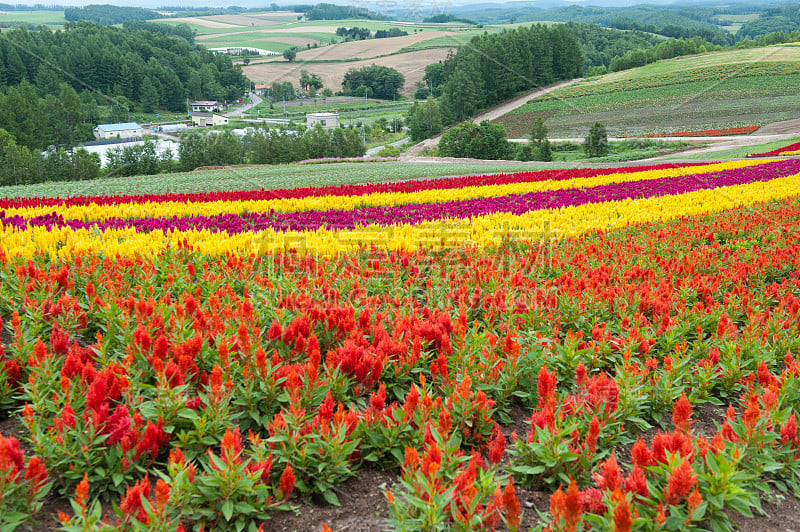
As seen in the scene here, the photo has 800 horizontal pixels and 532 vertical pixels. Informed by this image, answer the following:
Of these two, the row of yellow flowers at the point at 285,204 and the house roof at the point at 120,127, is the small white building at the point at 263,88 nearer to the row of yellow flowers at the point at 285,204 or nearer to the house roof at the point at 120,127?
the house roof at the point at 120,127

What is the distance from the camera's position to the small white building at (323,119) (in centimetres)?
8188

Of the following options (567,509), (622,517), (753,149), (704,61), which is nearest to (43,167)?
(567,509)

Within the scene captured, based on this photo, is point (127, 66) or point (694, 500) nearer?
point (694, 500)

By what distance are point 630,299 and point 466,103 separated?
259ft

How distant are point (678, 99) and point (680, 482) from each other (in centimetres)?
8093

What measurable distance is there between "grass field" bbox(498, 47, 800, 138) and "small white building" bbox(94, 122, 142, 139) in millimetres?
60526

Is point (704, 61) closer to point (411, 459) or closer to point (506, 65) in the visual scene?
point (506, 65)

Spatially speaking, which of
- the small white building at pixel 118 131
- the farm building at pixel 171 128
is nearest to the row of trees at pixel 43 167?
the farm building at pixel 171 128

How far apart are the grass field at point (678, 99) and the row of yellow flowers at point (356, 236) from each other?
55416 mm

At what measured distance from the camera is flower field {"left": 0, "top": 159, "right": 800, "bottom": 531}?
7.44 feet

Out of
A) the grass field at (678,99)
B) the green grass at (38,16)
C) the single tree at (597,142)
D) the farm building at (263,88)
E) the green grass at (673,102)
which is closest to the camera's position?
the single tree at (597,142)

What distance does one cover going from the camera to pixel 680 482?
2189 millimetres

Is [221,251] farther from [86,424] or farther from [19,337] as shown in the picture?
[86,424]

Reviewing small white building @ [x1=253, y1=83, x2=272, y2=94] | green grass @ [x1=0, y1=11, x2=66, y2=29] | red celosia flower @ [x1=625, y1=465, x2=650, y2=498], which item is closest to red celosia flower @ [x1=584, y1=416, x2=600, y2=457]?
red celosia flower @ [x1=625, y1=465, x2=650, y2=498]
